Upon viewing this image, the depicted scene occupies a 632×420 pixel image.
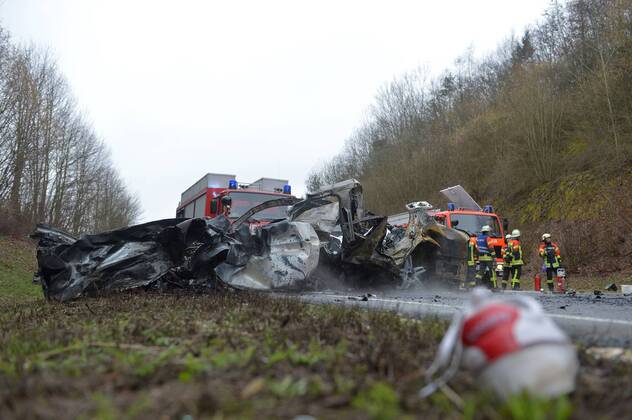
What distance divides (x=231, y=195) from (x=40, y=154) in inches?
843

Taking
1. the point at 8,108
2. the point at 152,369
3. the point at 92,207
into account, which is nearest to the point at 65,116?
the point at 8,108

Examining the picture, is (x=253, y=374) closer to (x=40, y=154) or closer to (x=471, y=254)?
(x=471, y=254)

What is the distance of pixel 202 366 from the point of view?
7.98 feet

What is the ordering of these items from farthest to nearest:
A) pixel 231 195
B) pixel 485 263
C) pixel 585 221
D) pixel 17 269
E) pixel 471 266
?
pixel 17 269 < pixel 585 221 < pixel 485 263 < pixel 231 195 < pixel 471 266

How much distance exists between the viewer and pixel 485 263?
14117mm

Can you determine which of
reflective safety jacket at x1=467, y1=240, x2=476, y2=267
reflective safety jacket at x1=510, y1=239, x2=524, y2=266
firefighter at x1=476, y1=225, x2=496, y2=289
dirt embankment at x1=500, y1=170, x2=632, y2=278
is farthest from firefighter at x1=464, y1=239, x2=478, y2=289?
dirt embankment at x1=500, y1=170, x2=632, y2=278

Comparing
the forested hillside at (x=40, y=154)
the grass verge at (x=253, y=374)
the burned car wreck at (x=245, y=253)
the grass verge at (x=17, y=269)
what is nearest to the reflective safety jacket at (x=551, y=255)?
the burned car wreck at (x=245, y=253)

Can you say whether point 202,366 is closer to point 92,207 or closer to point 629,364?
point 629,364

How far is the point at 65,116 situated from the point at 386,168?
18.9 m

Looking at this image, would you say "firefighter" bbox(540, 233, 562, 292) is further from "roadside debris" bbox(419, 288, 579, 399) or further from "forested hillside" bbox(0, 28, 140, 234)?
"forested hillside" bbox(0, 28, 140, 234)

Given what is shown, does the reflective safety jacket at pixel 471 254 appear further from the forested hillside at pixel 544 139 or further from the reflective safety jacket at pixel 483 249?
the forested hillside at pixel 544 139

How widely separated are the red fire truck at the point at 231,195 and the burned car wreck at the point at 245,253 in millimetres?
2558

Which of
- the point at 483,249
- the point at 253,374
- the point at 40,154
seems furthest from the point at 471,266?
Result: the point at 40,154

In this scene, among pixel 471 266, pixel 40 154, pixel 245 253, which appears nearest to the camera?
pixel 245 253
